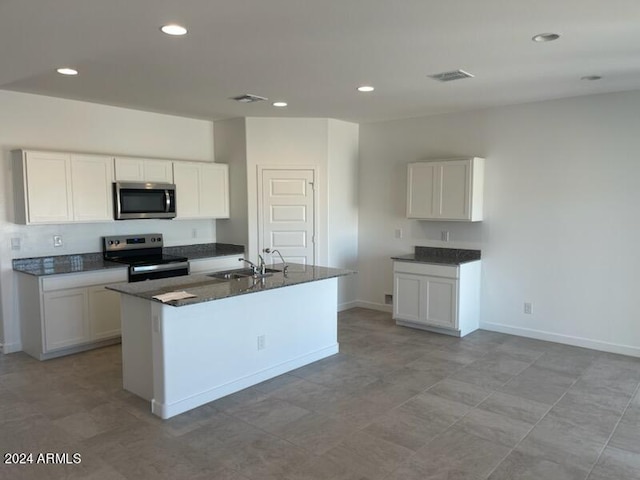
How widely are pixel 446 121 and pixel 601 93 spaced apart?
1.74 metres

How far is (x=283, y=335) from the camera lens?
169 inches

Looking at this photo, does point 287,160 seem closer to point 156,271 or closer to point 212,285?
point 156,271

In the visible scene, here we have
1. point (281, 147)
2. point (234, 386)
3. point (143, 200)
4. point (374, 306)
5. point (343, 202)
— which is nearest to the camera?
point (234, 386)

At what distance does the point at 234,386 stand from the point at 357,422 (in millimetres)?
1130

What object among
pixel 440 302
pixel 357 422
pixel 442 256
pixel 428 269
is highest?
pixel 442 256

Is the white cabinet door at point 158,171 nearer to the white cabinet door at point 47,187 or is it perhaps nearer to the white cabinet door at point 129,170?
the white cabinet door at point 129,170

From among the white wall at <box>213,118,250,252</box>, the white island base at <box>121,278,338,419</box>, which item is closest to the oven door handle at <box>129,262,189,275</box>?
the white wall at <box>213,118,250,252</box>

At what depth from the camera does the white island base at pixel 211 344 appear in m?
3.44

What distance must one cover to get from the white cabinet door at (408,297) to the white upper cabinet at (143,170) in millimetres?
3183

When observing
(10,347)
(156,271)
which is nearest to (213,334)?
(156,271)

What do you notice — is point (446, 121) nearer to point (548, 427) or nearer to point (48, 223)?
point (548, 427)

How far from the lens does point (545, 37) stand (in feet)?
10.1

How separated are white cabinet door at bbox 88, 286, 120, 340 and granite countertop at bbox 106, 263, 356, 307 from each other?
107cm

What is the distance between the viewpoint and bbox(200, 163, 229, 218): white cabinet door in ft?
20.0
